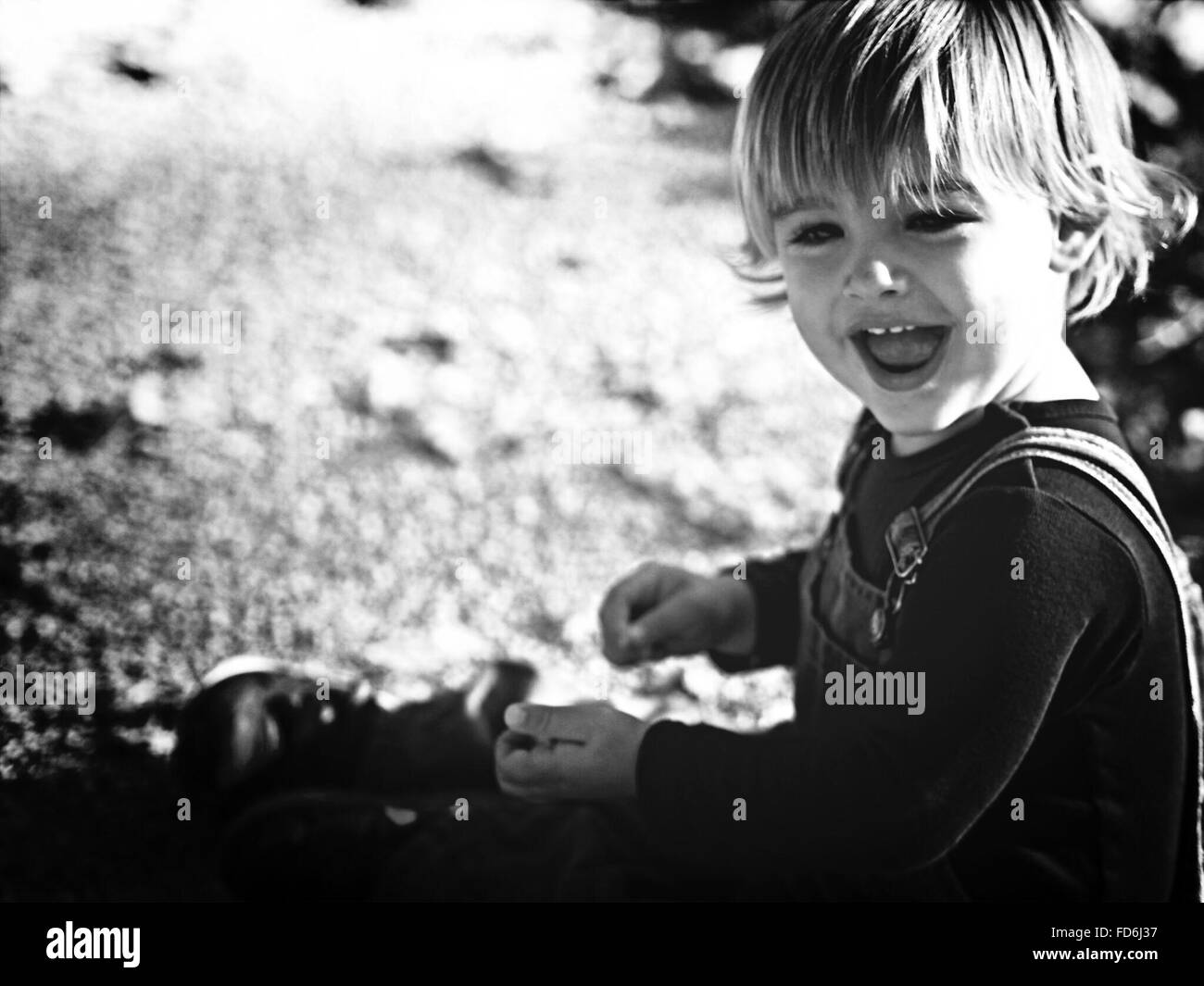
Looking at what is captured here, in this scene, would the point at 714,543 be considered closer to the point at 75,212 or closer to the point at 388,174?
the point at 388,174

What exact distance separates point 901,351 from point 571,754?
1.01 feet

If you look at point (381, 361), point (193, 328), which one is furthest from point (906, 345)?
point (193, 328)

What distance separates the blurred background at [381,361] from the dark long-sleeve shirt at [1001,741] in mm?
362

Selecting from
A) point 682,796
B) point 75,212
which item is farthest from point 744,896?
point 75,212

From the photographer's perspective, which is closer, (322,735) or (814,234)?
(814,234)

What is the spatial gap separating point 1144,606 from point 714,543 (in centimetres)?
64

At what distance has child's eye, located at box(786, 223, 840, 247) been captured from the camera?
2.52 ft

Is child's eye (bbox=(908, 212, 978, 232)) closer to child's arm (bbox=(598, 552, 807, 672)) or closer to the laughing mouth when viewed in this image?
the laughing mouth

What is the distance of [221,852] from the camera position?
2.84ft

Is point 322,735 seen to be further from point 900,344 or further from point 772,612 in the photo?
point 900,344

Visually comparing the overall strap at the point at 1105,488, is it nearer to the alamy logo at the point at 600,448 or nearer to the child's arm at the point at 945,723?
the child's arm at the point at 945,723

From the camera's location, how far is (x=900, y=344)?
765 millimetres
